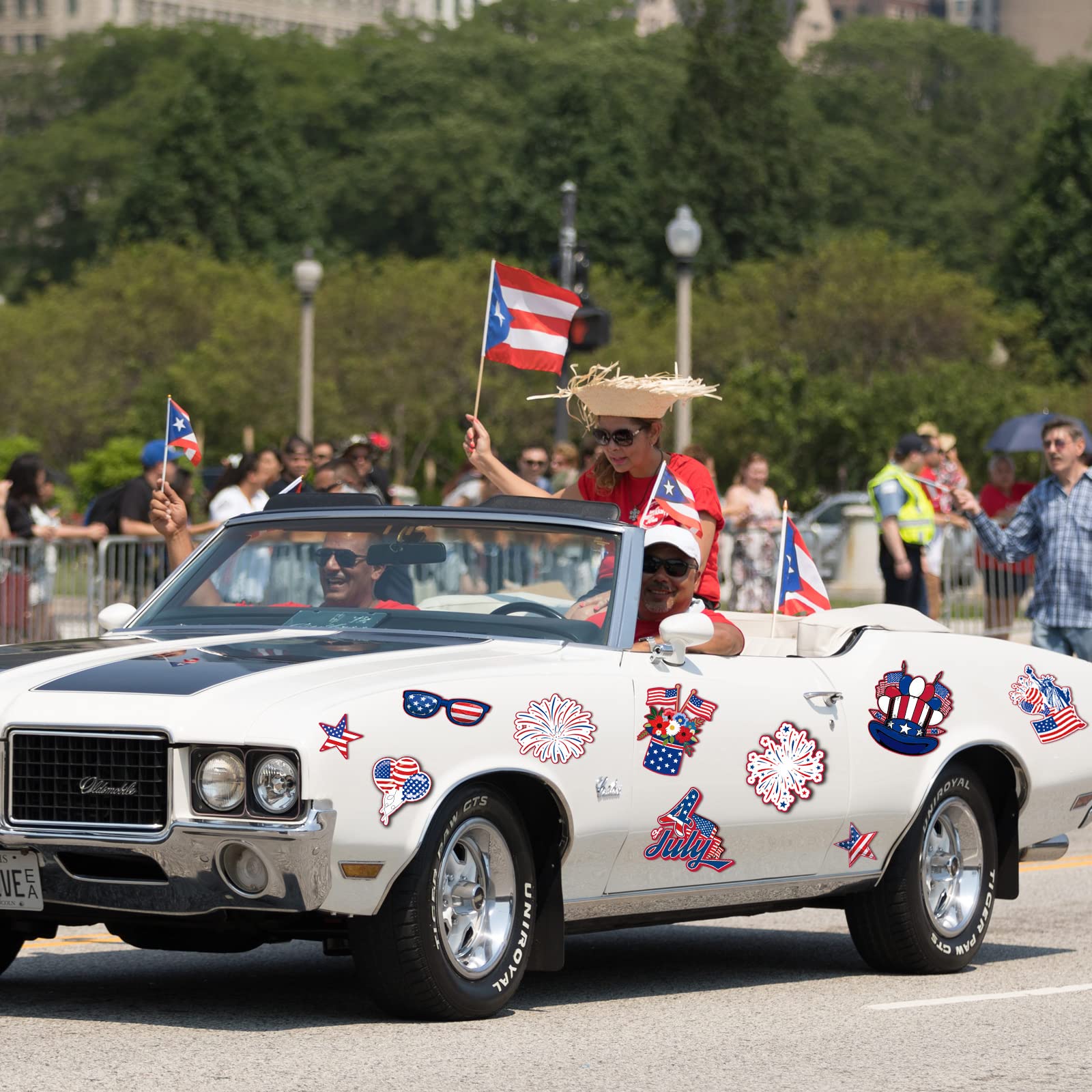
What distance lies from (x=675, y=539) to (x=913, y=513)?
1048 cm

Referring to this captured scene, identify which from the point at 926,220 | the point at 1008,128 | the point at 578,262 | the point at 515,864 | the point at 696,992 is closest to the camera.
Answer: the point at 515,864

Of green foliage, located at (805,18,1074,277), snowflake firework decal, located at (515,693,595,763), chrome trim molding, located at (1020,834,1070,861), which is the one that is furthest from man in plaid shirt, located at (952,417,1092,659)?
green foliage, located at (805,18,1074,277)

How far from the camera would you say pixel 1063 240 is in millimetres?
72000

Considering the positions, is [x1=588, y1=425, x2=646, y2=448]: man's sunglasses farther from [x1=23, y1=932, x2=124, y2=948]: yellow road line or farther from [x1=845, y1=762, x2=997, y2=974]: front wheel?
[x1=23, y1=932, x2=124, y2=948]: yellow road line

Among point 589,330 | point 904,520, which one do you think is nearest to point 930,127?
point 589,330

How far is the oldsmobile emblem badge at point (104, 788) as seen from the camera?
22.6 feet

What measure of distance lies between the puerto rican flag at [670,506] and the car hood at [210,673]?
1.04 meters

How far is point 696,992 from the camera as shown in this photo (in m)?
8.35

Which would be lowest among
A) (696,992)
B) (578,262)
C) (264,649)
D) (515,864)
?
(696,992)

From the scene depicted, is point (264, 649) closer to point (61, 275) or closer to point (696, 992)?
point (696, 992)

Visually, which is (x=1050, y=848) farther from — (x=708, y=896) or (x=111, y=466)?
(x=111, y=466)

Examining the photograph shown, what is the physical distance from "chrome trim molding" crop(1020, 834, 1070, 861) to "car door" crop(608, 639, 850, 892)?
4.21ft

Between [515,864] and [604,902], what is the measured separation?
487mm

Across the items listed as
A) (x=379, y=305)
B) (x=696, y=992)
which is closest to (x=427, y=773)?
(x=696, y=992)
